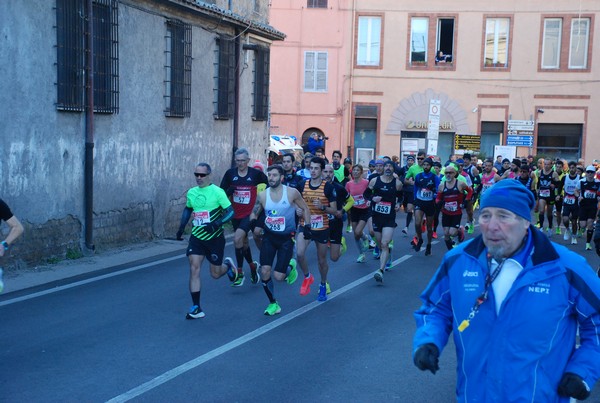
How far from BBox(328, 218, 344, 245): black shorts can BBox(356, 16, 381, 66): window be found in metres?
27.8

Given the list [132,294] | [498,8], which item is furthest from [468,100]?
[132,294]

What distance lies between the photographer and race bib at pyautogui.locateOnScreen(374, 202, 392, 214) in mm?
13258

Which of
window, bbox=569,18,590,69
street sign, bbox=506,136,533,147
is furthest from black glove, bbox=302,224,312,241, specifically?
window, bbox=569,18,590,69

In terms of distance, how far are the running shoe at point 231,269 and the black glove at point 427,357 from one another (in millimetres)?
7371

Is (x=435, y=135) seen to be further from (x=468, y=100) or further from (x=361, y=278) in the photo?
(x=361, y=278)

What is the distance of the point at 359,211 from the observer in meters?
14.7

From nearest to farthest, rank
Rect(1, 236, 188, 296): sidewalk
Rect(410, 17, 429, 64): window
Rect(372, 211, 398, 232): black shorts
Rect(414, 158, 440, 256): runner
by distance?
Rect(1, 236, 188, 296): sidewalk, Rect(372, 211, 398, 232): black shorts, Rect(414, 158, 440, 256): runner, Rect(410, 17, 429, 64): window

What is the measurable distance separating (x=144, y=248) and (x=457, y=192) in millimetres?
6265

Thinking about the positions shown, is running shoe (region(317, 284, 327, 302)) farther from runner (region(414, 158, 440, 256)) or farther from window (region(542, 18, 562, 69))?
window (region(542, 18, 562, 69))

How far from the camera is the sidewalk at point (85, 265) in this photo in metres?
11.8

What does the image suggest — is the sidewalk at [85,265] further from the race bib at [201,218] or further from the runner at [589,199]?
the runner at [589,199]

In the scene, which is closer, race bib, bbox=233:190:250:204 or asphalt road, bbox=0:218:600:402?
asphalt road, bbox=0:218:600:402

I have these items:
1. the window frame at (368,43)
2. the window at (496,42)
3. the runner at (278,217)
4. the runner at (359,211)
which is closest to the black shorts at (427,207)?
the runner at (359,211)

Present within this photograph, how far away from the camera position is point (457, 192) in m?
15.4
